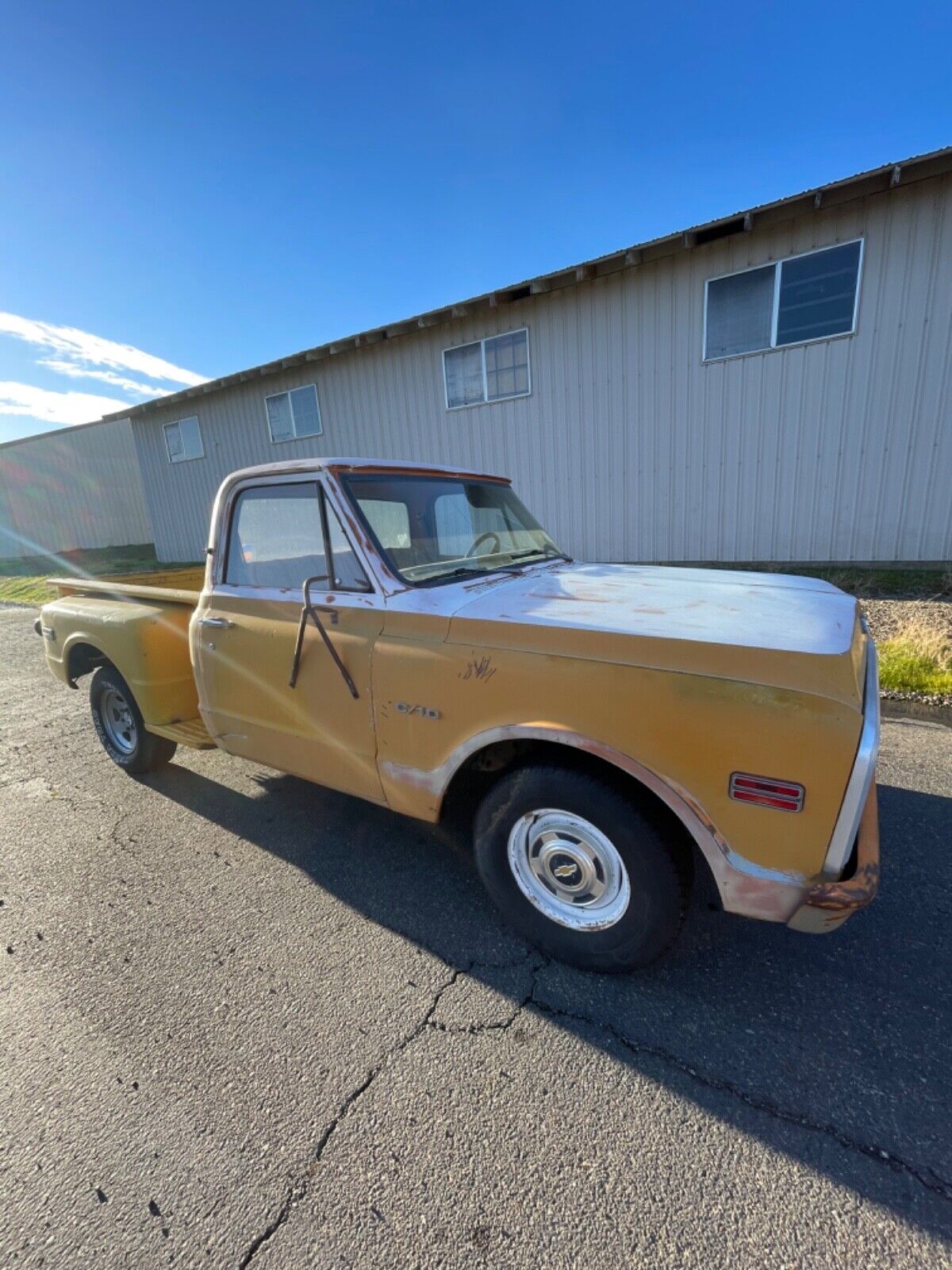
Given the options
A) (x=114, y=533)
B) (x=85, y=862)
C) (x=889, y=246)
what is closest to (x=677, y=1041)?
(x=85, y=862)

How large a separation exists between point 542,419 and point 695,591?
26.5ft

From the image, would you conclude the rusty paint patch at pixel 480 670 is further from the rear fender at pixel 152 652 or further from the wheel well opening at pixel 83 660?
the wheel well opening at pixel 83 660

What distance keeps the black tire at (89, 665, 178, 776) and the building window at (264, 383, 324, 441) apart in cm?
1003

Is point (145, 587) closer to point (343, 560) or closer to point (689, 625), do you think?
point (343, 560)

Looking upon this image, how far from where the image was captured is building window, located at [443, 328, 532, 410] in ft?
31.8

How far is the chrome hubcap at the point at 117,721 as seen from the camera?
3924mm

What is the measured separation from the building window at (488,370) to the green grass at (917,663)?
708 centimetres

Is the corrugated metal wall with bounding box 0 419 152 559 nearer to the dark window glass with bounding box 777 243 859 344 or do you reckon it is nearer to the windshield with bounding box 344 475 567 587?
the dark window glass with bounding box 777 243 859 344

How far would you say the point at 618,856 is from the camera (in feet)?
6.55

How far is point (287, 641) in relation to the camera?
266 centimetres

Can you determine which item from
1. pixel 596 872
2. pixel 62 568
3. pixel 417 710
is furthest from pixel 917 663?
pixel 62 568

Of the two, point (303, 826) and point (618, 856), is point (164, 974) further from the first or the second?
point (618, 856)

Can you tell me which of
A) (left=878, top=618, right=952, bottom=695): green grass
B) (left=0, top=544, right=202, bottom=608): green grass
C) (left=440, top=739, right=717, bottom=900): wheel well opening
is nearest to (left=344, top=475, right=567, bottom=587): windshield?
(left=440, top=739, right=717, bottom=900): wheel well opening

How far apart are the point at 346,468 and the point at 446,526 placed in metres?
0.61
